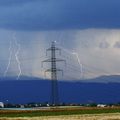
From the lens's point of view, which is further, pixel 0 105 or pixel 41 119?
pixel 0 105

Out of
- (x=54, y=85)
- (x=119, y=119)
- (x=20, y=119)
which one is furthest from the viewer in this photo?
(x=54, y=85)

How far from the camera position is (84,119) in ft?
256

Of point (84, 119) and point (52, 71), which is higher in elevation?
point (52, 71)

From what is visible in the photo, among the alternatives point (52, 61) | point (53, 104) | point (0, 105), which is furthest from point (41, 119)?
point (0, 105)

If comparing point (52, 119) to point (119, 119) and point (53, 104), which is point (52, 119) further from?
point (53, 104)

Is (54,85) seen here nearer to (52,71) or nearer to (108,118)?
(52,71)

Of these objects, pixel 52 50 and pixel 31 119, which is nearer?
pixel 31 119

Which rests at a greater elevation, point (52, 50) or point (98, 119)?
point (52, 50)

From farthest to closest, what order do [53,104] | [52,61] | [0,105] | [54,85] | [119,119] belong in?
[0,105]
[53,104]
[52,61]
[54,85]
[119,119]

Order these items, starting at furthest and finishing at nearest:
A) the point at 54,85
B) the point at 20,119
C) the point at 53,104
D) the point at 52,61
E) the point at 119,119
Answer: the point at 53,104, the point at 52,61, the point at 54,85, the point at 20,119, the point at 119,119

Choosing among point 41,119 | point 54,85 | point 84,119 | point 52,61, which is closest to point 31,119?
point 41,119

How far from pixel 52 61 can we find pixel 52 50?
109 inches

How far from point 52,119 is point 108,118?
27.0ft

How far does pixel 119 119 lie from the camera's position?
77500mm
